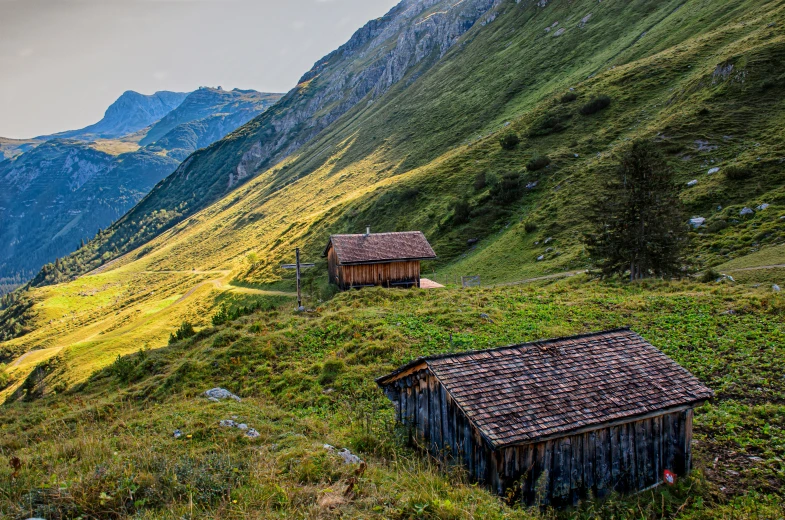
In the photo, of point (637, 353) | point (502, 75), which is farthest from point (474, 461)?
point (502, 75)

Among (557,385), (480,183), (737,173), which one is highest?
(480,183)

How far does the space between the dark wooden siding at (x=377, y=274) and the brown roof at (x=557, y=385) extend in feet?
87.6

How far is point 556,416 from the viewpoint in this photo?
31.5ft

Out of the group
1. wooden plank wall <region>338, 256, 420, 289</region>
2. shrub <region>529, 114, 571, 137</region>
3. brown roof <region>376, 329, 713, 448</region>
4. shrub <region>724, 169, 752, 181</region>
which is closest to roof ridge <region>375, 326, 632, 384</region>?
brown roof <region>376, 329, 713, 448</region>

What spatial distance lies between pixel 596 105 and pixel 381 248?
3741cm

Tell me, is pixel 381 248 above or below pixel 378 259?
above

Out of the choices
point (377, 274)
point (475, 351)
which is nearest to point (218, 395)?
point (475, 351)

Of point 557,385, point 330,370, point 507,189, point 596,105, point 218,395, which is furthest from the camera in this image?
point 596,105

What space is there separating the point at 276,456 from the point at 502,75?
96.9 meters

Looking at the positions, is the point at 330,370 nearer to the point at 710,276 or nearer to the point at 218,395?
the point at 218,395

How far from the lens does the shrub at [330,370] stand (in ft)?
57.8

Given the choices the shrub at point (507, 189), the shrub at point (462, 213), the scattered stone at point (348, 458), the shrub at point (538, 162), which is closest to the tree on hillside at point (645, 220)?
the shrub at point (507, 189)

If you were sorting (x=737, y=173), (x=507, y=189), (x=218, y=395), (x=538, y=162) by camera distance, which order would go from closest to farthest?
(x=218, y=395), (x=737, y=173), (x=507, y=189), (x=538, y=162)

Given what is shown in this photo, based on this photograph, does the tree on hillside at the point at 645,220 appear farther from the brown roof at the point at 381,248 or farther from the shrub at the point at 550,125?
the shrub at the point at 550,125
